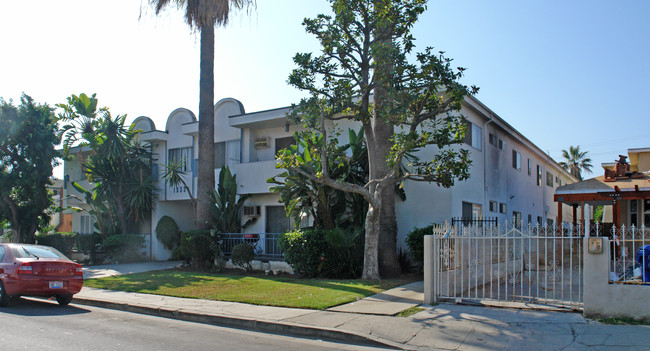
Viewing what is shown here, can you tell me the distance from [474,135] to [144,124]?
15613mm

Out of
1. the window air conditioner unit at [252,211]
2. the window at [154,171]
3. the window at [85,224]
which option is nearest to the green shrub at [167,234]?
the window at [154,171]

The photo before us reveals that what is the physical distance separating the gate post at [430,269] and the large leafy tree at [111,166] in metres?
15.8

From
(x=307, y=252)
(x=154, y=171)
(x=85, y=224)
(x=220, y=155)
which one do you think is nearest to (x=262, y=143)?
(x=220, y=155)

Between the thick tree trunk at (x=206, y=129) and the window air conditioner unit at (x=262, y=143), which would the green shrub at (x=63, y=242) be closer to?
the thick tree trunk at (x=206, y=129)

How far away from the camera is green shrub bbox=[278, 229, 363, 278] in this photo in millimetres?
14945

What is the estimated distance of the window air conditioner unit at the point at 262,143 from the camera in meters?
21.6

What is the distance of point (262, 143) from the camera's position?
71.2ft

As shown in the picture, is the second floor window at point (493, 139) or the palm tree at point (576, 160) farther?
the palm tree at point (576, 160)

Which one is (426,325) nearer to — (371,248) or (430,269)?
(430,269)

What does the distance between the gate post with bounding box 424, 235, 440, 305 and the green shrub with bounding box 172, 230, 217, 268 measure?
977 cm

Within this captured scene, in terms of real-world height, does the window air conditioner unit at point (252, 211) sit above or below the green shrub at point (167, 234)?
above

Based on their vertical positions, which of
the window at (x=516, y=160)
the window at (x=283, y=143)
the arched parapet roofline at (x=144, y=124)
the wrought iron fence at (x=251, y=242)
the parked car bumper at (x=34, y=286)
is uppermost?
the arched parapet roofline at (x=144, y=124)

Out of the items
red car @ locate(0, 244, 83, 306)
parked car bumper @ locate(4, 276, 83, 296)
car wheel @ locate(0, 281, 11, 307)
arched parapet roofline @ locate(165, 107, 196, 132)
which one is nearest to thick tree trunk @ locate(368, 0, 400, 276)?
red car @ locate(0, 244, 83, 306)

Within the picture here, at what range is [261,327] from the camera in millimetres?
9297
